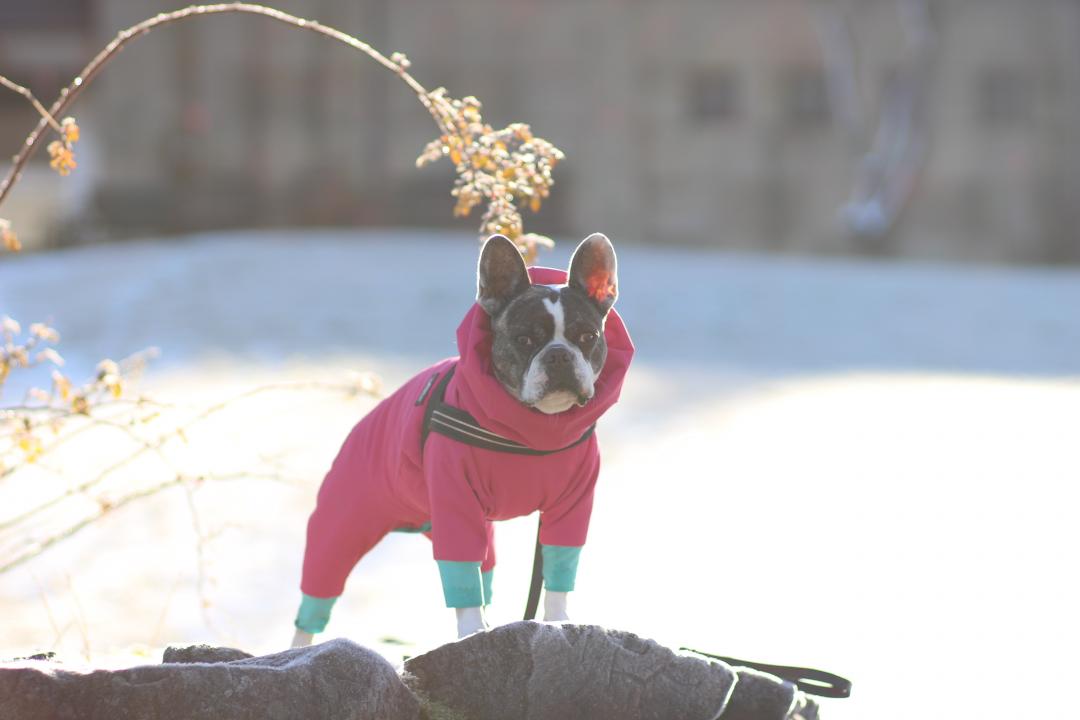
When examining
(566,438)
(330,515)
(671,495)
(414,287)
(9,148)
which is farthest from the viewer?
(9,148)

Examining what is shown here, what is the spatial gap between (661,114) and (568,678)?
596 inches

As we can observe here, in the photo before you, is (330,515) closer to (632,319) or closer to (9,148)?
(632,319)

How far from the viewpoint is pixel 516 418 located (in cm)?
296

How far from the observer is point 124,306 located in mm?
11914

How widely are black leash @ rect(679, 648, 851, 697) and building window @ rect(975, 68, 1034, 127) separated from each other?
50.0 ft

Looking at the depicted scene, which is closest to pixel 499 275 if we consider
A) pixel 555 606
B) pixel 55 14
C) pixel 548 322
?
pixel 548 322

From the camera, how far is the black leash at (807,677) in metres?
3.12

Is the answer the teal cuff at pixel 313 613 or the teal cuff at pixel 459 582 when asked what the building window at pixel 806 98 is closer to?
the teal cuff at pixel 313 613

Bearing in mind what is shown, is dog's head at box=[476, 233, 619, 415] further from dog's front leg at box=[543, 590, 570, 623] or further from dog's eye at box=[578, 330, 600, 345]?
dog's front leg at box=[543, 590, 570, 623]

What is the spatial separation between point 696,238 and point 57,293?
795cm

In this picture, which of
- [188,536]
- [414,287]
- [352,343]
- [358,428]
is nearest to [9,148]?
[414,287]

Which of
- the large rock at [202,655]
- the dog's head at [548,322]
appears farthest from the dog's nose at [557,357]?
the large rock at [202,655]

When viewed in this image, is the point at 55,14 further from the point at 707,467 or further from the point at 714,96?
the point at 707,467

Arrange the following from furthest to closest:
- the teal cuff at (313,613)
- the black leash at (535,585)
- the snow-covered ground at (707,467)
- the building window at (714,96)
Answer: the building window at (714,96) < the snow-covered ground at (707,467) < the teal cuff at (313,613) < the black leash at (535,585)
